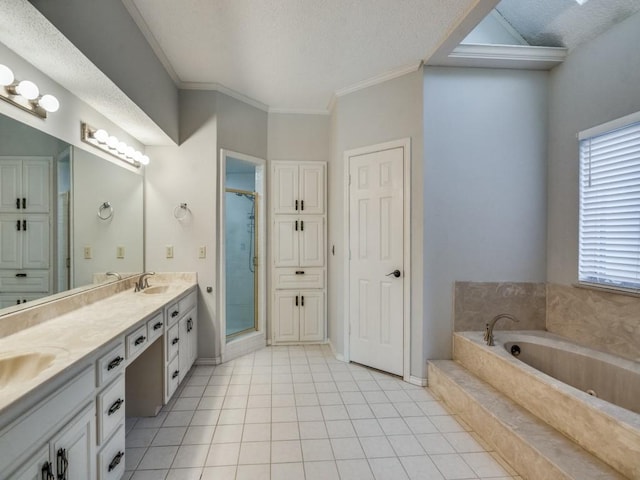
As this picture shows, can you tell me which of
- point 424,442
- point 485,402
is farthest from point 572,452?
point 424,442

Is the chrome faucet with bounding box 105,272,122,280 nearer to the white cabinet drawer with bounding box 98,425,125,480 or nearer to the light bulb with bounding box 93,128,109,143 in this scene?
the light bulb with bounding box 93,128,109,143

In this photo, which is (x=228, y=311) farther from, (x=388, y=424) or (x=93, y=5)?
(x=93, y=5)

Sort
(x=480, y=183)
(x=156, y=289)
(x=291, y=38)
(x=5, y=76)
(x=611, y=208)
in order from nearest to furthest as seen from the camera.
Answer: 1. (x=5, y=76)
2. (x=611, y=208)
3. (x=291, y=38)
4. (x=480, y=183)
5. (x=156, y=289)

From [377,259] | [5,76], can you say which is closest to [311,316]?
[377,259]

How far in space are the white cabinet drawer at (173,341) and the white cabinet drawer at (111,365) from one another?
70cm

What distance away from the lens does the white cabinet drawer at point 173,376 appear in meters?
2.21

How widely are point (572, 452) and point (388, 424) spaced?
989 millimetres

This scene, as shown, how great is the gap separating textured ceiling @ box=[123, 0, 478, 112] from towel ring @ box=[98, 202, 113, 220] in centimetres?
126

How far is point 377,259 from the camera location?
2867 millimetres

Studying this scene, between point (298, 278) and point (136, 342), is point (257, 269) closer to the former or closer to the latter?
point (298, 278)

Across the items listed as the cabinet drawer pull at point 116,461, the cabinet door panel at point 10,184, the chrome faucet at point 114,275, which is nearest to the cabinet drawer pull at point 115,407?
the cabinet drawer pull at point 116,461

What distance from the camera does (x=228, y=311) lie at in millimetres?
3314

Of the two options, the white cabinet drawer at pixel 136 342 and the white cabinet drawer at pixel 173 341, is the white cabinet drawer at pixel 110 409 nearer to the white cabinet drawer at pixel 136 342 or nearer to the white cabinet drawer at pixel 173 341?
the white cabinet drawer at pixel 136 342

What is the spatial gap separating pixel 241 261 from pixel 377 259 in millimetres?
1591
